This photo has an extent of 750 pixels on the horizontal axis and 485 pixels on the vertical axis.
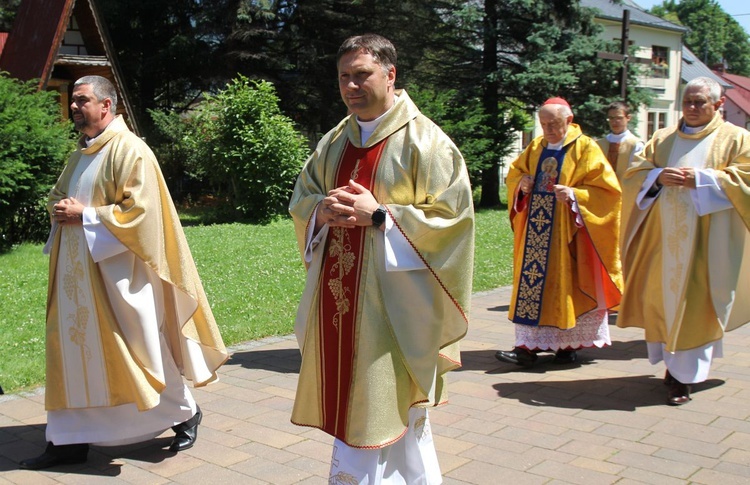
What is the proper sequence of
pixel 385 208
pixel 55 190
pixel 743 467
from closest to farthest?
pixel 385 208, pixel 743 467, pixel 55 190

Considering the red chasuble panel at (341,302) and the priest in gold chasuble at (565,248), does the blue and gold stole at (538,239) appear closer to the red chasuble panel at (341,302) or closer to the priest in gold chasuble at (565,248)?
the priest in gold chasuble at (565,248)

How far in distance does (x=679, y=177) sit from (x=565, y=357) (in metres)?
1.87

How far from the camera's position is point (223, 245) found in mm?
12977

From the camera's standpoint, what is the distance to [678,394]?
5473 mm

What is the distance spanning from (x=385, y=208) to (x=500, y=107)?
20.4 meters

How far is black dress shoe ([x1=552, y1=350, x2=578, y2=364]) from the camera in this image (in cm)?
663

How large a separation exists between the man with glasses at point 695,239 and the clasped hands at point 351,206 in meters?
2.94

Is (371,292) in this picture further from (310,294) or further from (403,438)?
(403,438)

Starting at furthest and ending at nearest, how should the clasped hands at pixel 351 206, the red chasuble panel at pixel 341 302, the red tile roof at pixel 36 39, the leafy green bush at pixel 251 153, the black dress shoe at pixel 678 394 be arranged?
the leafy green bush at pixel 251 153 → the red tile roof at pixel 36 39 → the black dress shoe at pixel 678 394 → the red chasuble panel at pixel 341 302 → the clasped hands at pixel 351 206

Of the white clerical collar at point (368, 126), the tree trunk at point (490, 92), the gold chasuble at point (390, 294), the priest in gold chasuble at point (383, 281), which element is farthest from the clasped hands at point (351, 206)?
the tree trunk at point (490, 92)

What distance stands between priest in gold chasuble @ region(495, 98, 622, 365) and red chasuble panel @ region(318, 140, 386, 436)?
2985 millimetres

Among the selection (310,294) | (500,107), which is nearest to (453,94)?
(500,107)

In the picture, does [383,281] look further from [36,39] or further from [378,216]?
[36,39]

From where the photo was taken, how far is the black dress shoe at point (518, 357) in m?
6.46
